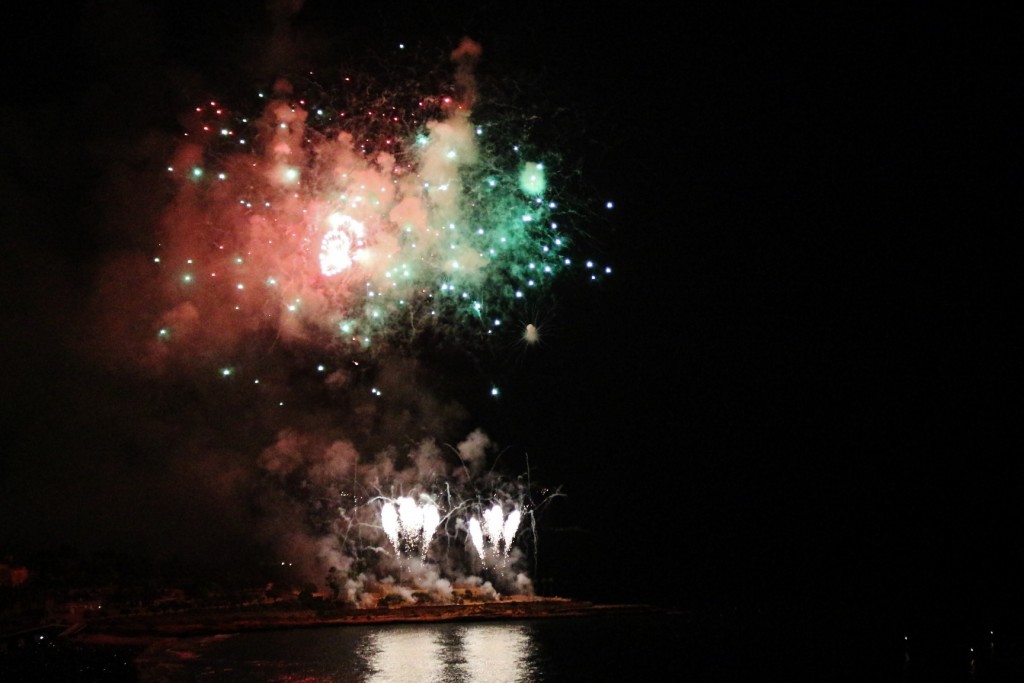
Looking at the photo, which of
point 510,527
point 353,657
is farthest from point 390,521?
point 353,657

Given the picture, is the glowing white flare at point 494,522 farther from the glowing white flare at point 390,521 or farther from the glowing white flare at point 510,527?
the glowing white flare at point 390,521

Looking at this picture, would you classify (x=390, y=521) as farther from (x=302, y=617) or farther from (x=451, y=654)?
(x=451, y=654)

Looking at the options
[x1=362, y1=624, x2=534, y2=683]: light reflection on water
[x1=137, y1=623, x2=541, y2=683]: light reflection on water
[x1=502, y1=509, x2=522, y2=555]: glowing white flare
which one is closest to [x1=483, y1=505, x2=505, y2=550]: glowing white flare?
[x1=502, y1=509, x2=522, y2=555]: glowing white flare

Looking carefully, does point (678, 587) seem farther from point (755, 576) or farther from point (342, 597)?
point (342, 597)

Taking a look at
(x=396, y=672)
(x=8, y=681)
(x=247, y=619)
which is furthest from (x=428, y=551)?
(x=8, y=681)

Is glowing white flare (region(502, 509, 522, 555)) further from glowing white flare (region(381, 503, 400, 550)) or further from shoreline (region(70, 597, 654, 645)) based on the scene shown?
glowing white flare (region(381, 503, 400, 550))

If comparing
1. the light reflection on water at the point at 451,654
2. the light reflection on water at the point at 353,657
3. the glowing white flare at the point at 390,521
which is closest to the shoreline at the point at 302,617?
the light reflection on water at the point at 353,657

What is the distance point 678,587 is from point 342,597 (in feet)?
71.3

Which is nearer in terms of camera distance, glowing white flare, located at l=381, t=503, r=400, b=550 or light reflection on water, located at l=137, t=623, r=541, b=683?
light reflection on water, located at l=137, t=623, r=541, b=683

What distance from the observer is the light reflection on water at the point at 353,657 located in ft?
54.9

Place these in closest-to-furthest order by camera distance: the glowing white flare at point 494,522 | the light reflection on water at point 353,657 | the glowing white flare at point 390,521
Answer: the light reflection on water at point 353,657, the glowing white flare at point 390,521, the glowing white flare at point 494,522

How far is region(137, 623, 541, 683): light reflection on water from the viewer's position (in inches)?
659

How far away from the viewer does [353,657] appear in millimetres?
19594

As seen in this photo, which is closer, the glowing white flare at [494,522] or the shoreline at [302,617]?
the shoreline at [302,617]
